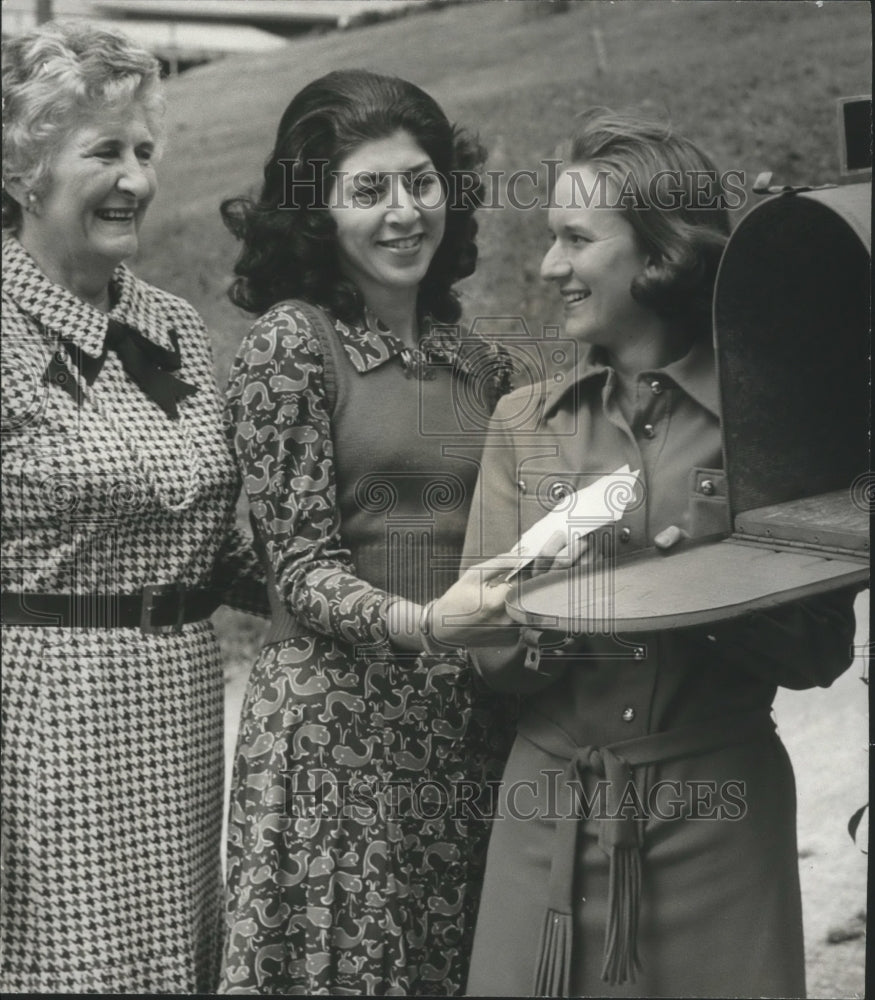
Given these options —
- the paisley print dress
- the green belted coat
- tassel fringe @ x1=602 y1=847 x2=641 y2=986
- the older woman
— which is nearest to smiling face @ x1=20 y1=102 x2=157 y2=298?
the older woman

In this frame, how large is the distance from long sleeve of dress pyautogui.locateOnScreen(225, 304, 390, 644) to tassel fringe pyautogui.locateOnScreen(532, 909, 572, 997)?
0.52m

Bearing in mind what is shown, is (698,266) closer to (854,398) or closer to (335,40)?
(854,398)

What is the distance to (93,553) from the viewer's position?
2314 millimetres

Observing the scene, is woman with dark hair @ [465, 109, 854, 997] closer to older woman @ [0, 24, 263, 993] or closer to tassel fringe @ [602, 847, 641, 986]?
tassel fringe @ [602, 847, 641, 986]

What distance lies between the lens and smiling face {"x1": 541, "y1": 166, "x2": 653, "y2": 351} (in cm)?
216

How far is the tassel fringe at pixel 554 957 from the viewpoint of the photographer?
6.87ft

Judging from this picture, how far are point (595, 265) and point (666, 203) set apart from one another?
0.50 feet

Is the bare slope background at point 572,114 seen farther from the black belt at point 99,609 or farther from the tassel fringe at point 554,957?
the tassel fringe at point 554,957

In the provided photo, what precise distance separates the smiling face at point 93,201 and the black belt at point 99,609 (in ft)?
1.83

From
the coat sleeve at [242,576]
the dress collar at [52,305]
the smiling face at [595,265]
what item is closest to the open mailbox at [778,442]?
the smiling face at [595,265]

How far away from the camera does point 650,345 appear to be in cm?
221

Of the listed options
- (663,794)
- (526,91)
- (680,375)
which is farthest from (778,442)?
(526,91)

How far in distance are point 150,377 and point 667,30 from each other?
1.49 meters

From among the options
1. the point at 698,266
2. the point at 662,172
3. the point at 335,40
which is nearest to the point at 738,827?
the point at 698,266
